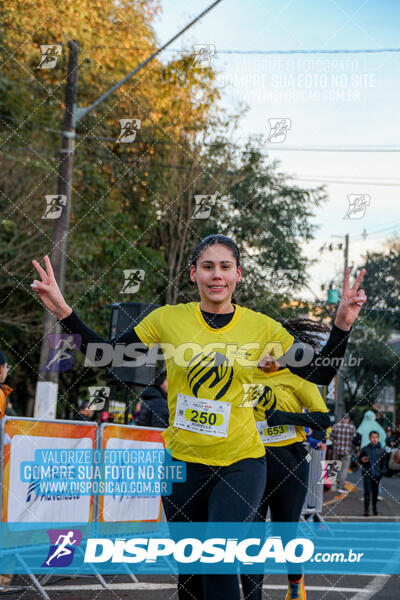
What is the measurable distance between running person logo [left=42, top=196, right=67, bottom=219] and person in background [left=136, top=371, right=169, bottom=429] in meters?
6.15

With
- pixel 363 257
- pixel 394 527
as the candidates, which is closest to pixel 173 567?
pixel 394 527

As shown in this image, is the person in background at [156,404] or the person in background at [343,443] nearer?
the person in background at [156,404]

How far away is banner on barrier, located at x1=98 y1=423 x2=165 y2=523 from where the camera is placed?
782 centimetres

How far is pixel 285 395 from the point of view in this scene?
687cm

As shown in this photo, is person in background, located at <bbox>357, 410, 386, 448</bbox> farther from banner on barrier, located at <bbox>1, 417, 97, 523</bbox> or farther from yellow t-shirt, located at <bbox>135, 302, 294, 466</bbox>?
yellow t-shirt, located at <bbox>135, 302, 294, 466</bbox>

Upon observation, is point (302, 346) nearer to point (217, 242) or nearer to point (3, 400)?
point (217, 242)

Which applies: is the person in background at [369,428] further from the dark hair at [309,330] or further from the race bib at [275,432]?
the race bib at [275,432]

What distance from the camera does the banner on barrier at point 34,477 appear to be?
6703 millimetres

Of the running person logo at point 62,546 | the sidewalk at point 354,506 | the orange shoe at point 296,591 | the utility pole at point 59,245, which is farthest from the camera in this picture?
the sidewalk at point 354,506

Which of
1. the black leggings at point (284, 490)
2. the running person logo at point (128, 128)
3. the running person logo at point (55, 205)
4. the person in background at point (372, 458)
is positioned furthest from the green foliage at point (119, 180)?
the black leggings at point (284, 490)

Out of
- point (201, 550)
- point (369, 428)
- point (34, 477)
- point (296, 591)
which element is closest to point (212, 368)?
point (201, 550)

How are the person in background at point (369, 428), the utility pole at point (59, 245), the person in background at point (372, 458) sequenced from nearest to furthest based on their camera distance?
the utility pole at point (59, 245)
the person in background at point (372, 458)
the person in background at point (369, 428)

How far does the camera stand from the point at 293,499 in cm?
623

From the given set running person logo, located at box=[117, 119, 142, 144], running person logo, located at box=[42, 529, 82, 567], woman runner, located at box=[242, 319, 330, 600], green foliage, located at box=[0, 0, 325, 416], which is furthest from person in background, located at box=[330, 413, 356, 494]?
running person logo, located at box=[42, 529, 82, 567]
